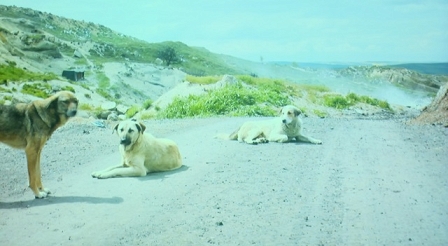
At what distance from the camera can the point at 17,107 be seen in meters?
5.88

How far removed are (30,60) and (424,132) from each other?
31.5ft

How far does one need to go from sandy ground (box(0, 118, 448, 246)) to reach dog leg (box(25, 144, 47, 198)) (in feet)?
0.35

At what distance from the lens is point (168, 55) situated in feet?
62.5

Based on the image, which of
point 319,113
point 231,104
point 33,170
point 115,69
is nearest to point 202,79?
point 115,69

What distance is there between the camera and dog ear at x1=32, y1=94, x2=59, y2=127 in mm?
5762

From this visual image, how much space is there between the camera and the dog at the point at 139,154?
21.7 ft

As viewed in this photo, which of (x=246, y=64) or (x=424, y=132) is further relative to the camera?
(x=246, y=64)

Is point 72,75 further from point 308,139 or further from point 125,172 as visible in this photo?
point 125,172

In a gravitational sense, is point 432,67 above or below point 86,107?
above

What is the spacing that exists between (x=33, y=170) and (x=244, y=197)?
2.33 metres

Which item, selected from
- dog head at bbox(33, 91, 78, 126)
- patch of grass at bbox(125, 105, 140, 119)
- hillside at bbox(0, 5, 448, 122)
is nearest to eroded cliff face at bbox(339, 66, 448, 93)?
hillside at bbox(0, 5, 448, 122)

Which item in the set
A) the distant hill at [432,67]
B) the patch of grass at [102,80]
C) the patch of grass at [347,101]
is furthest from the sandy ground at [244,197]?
the patch of grass at [102,80]

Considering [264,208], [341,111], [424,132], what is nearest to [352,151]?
[424,132]

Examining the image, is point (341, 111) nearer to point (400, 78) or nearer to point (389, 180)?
point (400, 78)
